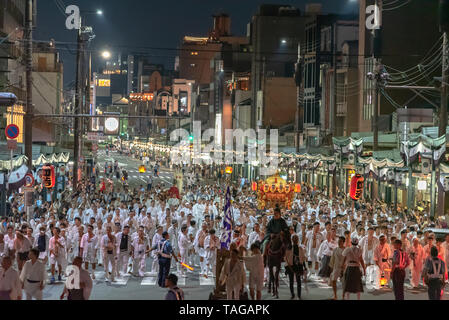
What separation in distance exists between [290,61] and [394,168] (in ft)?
212

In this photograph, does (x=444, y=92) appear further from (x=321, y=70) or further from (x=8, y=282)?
(x=321, y=70)

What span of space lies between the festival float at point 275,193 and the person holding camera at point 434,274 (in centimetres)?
1863

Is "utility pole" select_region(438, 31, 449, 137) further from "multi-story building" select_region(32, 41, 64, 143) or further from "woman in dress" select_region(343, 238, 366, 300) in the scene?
"multi-story building" select_region(32, 41, 64, 143)

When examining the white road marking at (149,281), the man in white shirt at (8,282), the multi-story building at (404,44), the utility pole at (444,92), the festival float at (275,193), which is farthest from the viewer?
the multi-story building at (404,44)

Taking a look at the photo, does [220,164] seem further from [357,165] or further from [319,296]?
[319,296]

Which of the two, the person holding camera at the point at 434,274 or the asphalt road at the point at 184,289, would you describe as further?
the asphalt road at the point at 184,289

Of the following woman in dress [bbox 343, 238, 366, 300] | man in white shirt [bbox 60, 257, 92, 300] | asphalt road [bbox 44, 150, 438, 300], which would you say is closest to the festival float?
asphalt road [bbox 44, 150, 438, 300]

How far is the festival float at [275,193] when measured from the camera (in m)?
32.8

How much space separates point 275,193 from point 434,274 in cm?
1901

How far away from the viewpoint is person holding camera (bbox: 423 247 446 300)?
45.2ft

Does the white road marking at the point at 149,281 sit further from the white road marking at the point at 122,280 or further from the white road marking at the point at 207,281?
the white road marking at the point at 207,281

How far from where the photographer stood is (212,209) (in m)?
30.7

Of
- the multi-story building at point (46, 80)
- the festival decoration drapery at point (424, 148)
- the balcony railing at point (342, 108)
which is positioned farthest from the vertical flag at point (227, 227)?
the multi-story building at point (46, 80)
